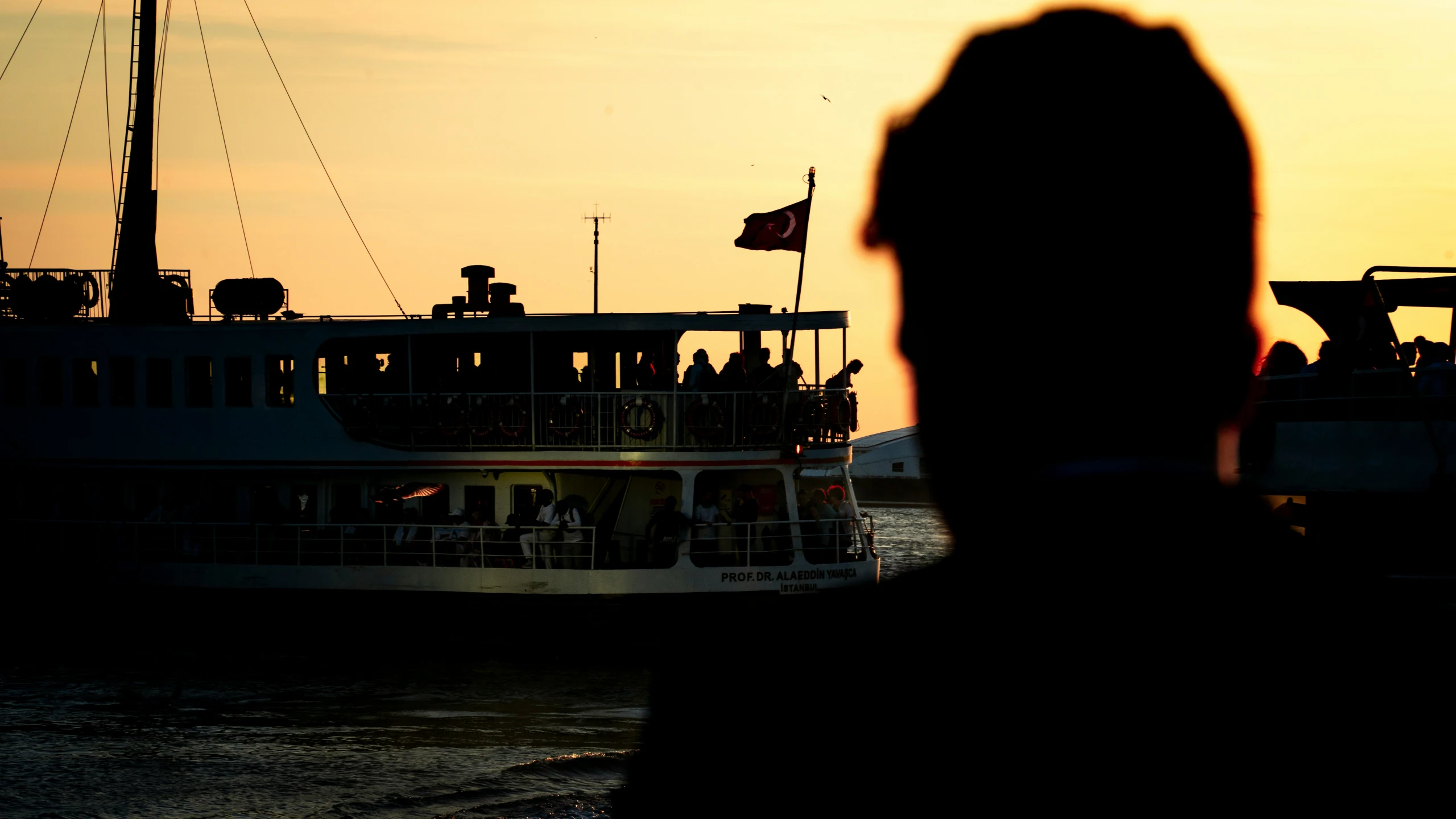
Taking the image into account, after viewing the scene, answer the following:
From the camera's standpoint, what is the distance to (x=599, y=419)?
24.4 m

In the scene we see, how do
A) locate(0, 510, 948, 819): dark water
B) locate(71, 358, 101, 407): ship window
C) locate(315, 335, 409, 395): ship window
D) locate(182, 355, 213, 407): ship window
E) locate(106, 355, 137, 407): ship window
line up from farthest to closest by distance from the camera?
locate(71, 358, 101, 407): ship window, locate(106, 355, 137, 407): ship window, locate(182, 355, 213, 407): ship window, locate(315, 335, 409, 395): ship window, locate(0, 510, 948, 819): dark water

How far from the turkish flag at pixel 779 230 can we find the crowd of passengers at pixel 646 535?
425cm

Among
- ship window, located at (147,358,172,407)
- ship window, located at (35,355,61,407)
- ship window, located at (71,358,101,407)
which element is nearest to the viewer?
ship window, located at (147,358,172,407)

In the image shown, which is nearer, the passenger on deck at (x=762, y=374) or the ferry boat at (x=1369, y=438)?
the ferry boat at (x=1369, y=438)

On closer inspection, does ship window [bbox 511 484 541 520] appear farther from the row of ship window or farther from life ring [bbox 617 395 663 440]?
the row of ship window

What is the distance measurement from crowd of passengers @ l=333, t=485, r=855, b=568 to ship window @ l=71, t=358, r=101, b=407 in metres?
6.44

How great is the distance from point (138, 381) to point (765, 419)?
1231cm

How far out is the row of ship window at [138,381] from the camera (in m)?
27.1

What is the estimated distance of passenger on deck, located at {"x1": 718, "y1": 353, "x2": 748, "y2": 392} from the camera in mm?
24938

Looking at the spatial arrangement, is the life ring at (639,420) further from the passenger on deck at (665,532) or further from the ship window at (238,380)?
the ship window at (238,380)

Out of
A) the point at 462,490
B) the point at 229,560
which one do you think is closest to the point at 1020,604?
the point at 462,490

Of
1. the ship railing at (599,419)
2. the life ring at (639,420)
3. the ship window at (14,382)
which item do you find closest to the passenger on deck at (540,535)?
the ship railing at (599,419)

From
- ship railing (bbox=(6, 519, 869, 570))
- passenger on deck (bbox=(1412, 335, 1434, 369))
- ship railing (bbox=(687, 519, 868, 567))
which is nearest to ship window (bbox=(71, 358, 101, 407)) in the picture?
ship railing (bbox=(6, 519, 869, 570))

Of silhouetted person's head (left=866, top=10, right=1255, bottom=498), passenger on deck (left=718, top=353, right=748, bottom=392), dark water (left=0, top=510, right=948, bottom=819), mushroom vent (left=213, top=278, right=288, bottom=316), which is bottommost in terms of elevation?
dark water (left=0, top=510, right=948, bottom=819)
